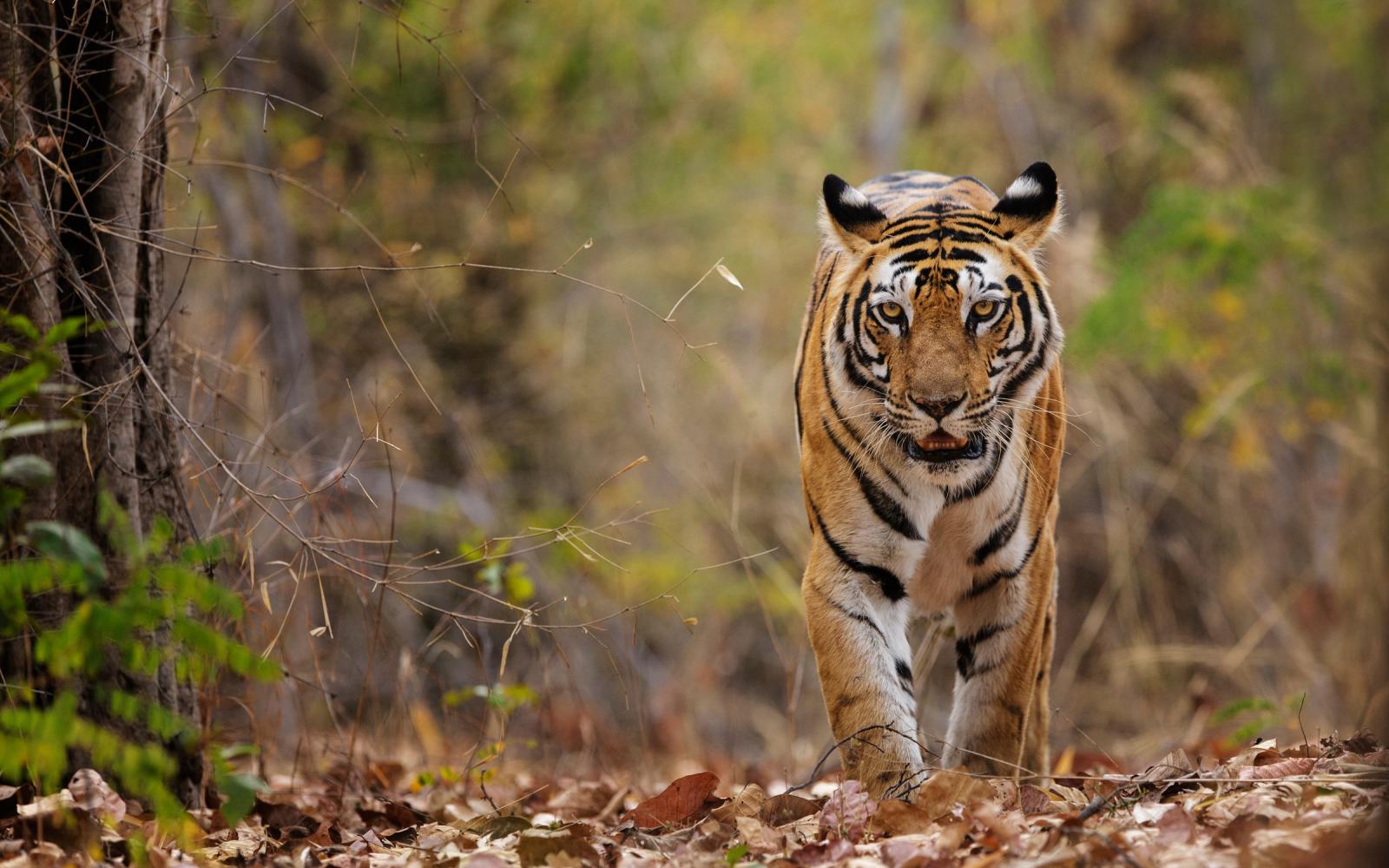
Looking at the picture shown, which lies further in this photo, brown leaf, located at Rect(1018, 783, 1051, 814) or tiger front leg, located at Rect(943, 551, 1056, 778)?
tiger front leg, located at Rect(943, 551, 1056, 778)

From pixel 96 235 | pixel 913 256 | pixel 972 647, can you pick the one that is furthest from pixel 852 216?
pixel 96 235

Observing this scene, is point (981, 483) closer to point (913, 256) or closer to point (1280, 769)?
point (913, 256)

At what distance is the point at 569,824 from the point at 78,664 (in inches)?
57.4

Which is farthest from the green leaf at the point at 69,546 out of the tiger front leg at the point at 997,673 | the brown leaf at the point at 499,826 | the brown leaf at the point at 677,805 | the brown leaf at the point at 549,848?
the tiger front leg at the point at 997,673

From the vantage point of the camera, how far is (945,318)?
4.19 metres

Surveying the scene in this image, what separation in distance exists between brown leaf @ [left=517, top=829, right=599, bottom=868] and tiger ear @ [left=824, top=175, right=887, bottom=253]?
2277mm

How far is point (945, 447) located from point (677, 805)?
4.48ft

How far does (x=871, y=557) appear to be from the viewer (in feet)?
14.0

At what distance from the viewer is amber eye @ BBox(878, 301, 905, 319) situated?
4.27 metres

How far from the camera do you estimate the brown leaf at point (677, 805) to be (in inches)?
147

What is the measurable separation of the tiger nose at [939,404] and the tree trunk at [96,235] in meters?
2.21

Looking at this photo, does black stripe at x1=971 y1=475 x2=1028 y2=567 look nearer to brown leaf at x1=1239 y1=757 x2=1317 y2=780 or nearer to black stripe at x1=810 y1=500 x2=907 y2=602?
black stripe at x1=810 y1=500 x2=907 y2=602

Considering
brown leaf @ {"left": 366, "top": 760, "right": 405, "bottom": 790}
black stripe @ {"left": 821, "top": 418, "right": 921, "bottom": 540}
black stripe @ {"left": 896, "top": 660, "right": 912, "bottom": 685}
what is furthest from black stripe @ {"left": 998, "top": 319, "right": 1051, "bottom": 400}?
brown leaf @ {"left": 366, "top": 760, "right": 405, "bottom": 790}

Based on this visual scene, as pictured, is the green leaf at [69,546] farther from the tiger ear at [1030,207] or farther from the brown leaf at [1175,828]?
the tiger ear at [1030,207]
